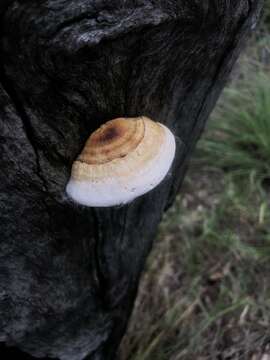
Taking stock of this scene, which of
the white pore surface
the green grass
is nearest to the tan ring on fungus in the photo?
the white pore surface

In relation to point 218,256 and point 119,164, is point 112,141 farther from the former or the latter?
point 218,256

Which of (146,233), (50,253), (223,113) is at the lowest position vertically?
(223,113)

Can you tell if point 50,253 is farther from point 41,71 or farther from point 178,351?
point 178,351

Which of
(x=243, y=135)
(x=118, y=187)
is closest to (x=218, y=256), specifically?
(x=243, y=135)

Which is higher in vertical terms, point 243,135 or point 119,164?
point 119,164

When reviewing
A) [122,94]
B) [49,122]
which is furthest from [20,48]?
[122,94]

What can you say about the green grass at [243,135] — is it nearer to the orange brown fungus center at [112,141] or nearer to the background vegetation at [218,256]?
the background vegetation at [218,256]
